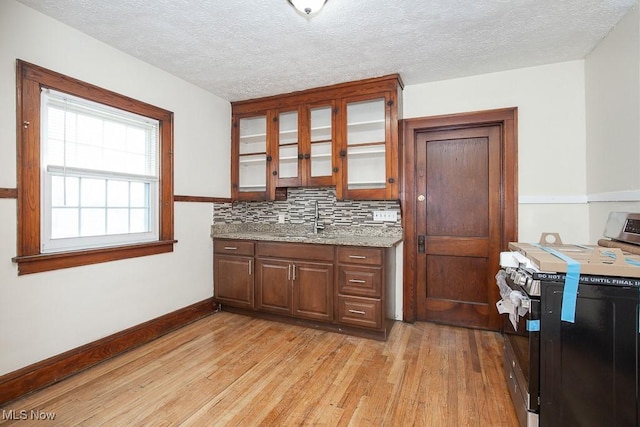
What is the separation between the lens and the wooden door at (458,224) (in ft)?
9.68

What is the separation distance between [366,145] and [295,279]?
1562 mm

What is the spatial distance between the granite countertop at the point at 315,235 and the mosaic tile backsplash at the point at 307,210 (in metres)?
0.06

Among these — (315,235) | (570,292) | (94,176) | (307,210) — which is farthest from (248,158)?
(570,292)

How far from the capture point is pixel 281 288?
312 centimetres

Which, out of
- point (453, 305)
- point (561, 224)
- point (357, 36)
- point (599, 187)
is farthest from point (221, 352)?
point (599, 187)

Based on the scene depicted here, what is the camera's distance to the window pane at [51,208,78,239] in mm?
2146

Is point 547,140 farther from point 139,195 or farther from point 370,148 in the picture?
point 139,195

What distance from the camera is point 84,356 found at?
223 cm

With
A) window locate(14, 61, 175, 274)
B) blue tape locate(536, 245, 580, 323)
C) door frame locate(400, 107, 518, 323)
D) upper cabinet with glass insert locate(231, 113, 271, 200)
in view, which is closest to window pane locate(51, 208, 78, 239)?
window locate(14, 61, 175, 274)

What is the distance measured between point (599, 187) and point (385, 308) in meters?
2.00

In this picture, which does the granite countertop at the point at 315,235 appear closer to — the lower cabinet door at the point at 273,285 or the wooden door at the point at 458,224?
the lower cabinet door at the point at 273,285

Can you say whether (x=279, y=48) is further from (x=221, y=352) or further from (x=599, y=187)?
(x=599, y=187)

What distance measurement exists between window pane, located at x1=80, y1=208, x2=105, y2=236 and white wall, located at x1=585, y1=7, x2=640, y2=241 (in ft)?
12.6

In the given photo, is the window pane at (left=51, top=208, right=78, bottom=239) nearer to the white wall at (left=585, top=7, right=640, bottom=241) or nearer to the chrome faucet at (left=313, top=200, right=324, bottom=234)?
the chrome faucet at (left=313, top=200, right=324, bottom=234)
